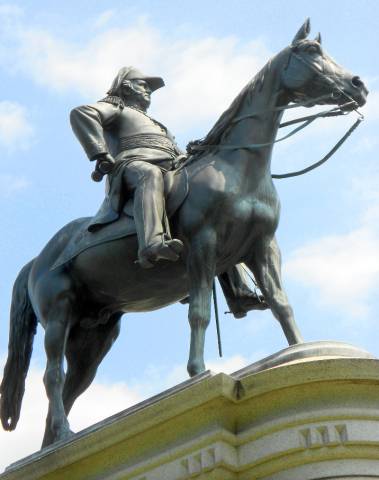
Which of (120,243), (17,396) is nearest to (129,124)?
(120,243)

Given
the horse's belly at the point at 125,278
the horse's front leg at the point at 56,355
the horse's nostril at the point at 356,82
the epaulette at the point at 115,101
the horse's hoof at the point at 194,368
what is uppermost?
the epaulette at the point at 115,101

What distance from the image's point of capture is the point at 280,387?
463 inches

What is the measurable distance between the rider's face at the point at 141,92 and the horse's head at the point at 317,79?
192cm

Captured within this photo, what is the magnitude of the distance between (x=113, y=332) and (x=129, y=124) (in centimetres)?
212

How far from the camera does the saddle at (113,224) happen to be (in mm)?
13828

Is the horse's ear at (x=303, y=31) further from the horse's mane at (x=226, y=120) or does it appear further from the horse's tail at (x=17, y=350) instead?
the horse's tail at (x=17, y=350)

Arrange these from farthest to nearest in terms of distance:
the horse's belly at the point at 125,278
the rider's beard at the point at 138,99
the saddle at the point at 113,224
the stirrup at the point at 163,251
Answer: the rider's beard at the point at 138,99, the horse's belly at the point at 125,278, the saddle at the point at 113,224, the stirrup at the point at 163,251

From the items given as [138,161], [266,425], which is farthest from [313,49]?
[266,425]

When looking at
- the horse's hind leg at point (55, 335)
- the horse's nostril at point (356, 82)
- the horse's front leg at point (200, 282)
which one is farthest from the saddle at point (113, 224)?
the horse's nostril at point (356, 82)

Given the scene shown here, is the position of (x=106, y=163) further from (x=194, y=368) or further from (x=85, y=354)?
(x=194, y=368)

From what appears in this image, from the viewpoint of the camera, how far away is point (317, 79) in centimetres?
1400

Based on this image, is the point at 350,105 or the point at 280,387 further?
the point at 350,105

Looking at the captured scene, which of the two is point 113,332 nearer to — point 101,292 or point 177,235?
point 101,292

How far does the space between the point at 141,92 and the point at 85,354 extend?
9.21 feet
